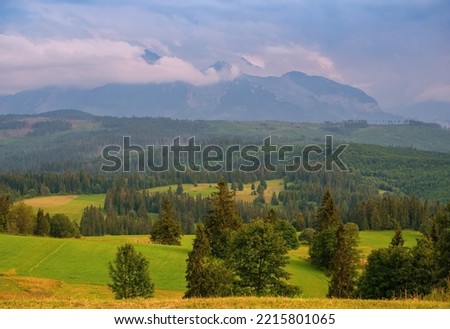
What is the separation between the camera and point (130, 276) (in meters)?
49.1

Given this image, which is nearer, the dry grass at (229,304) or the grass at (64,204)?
the dry grass at (229,304)

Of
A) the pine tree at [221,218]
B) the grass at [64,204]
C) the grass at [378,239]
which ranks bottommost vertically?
the grass at [64,204]

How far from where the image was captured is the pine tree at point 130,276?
4812cm

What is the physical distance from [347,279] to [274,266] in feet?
37.1

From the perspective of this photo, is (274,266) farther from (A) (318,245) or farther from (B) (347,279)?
(A) (318,245)

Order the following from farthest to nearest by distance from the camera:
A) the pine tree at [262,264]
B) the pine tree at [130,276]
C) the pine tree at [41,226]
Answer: the pine tree at [41,226]
the pine tree at [130,276]
the pine tree at [262,264]

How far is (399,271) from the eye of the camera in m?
45.9

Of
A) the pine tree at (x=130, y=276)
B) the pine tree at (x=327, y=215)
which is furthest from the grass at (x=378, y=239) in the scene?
the pine tree at (x=130, y=276)

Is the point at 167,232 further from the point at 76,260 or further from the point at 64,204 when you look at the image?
the point at 64,204

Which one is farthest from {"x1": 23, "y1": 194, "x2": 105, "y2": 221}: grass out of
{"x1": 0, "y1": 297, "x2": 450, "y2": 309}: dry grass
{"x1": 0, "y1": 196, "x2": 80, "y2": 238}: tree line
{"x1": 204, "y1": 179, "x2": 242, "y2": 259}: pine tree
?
{"x1": 0, "y1": 297, "x2": 450, "y2": 309}: dry grass

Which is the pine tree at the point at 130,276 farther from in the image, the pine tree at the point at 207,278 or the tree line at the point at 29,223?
the tree line at the point at 29,223

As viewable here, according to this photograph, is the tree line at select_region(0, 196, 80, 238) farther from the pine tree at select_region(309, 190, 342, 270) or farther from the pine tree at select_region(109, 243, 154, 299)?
the pine tree at select_region(109, 243, 154, 299)
